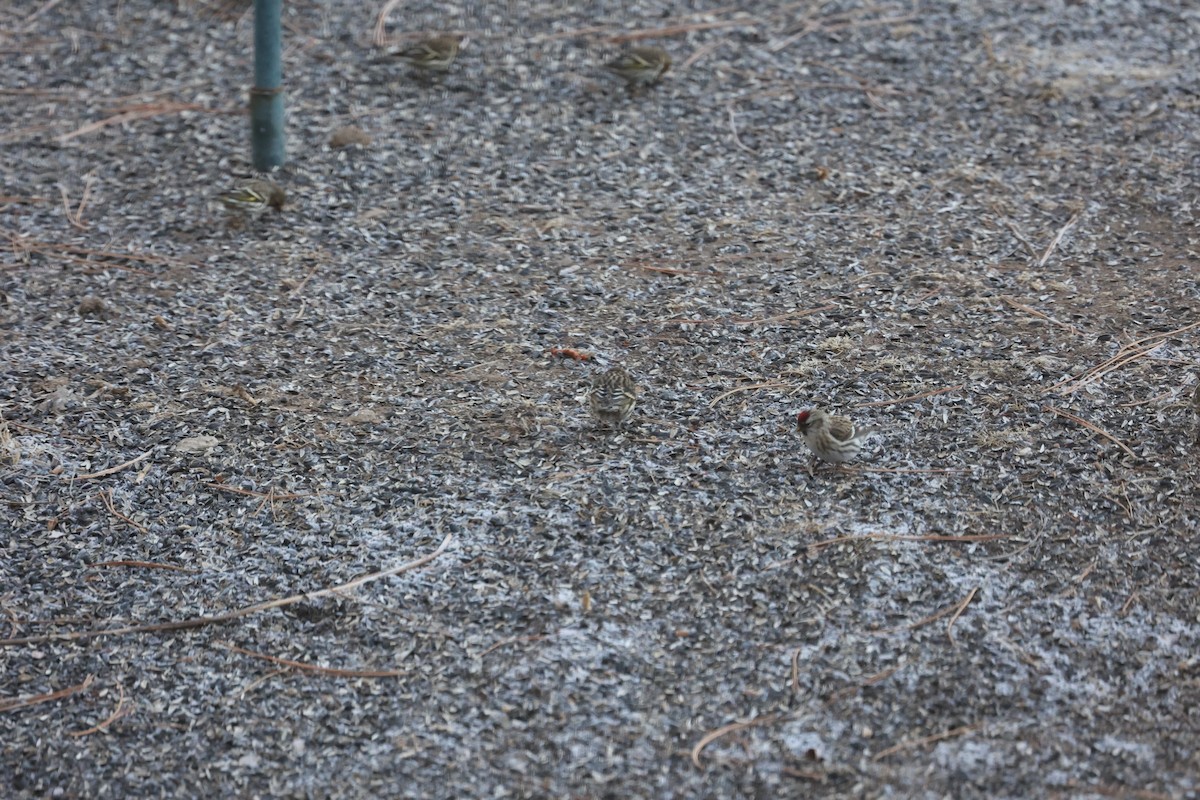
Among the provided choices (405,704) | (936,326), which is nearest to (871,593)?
(405,704)

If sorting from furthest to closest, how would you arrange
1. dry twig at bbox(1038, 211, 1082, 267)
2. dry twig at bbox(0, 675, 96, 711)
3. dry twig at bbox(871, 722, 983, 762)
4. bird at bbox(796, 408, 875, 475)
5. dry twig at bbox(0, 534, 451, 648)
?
dry twig at bbox(1038, 211, 1082, 267), bird at bbox(796, 408, 875, 475), dry twig at bbox(0, 534, 451, 648), dry twig at bbox(0, 675, 96, 711), dry twig at bbox(871, 722, 983, 762)

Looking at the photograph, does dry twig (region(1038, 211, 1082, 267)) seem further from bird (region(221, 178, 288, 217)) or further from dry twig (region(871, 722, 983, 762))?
bird (region(221, 178, 288, 217))

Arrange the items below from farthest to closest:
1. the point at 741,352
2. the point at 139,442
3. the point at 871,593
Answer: the point at 741,352 → the point at 139,442 → the point at 871,593

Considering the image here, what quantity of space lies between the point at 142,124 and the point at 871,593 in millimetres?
5210

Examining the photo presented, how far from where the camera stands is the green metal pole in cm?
622

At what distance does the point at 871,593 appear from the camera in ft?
12.2

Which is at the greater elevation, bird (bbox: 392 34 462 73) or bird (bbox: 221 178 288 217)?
bird (bbox: 392 34 462 73)

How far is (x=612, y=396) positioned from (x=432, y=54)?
12.1ft

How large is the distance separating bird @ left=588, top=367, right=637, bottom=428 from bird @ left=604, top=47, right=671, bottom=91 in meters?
3.29

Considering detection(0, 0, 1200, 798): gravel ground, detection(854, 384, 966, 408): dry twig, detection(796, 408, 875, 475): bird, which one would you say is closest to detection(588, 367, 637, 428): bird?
detection(0, 0, 1200, 798): gravel ground

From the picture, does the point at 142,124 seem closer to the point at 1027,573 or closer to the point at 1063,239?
the point at 1063,239

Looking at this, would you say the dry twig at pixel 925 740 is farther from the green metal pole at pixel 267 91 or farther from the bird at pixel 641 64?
the bird at pixel 641 64

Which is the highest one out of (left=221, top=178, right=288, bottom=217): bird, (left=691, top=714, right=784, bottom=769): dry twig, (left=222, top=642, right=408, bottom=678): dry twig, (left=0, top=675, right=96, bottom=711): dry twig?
(left=221, top=178, right=288, bottom=217): bird

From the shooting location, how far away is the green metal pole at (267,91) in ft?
20.4
